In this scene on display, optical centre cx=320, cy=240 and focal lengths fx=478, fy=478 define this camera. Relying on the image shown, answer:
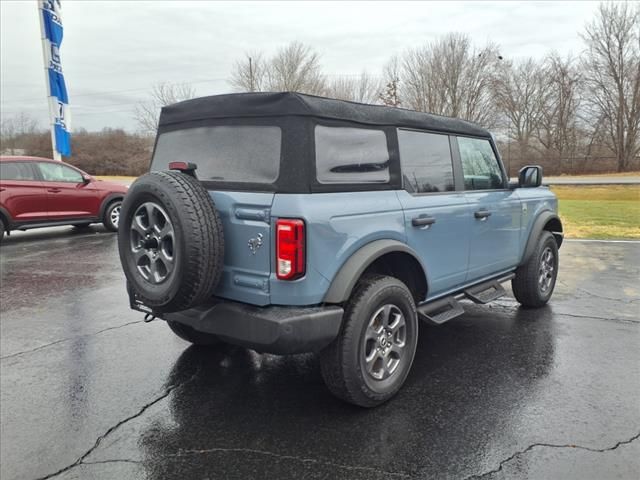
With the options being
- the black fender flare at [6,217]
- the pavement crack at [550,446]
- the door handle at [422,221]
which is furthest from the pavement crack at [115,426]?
the black fender flare at [6,217]

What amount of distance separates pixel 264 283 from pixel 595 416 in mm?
2246

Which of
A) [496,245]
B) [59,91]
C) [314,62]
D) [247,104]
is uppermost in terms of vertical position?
[314,62]

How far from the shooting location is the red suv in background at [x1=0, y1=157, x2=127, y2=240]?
32.0 ft

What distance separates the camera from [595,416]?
302 cm

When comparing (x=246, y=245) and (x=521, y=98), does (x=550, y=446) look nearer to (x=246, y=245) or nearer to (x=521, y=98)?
(x=246, y=245)

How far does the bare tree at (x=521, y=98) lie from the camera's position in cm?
4438

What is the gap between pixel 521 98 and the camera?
148 feet

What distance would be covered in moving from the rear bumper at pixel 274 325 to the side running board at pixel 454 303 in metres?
1.07

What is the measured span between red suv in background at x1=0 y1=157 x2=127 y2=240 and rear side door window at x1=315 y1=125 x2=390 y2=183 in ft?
30.2

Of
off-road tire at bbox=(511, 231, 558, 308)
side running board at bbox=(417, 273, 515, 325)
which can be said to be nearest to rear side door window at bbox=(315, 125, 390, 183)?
side running board at bbox=(417, 273, 515, 325)

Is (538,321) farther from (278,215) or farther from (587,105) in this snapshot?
(587,105)

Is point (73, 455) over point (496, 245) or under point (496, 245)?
under

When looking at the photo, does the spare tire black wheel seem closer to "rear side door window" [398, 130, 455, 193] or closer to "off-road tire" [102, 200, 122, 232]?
"rear side door window" [398, 130, 455, 193]

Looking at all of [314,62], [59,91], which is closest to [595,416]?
[59,91]
